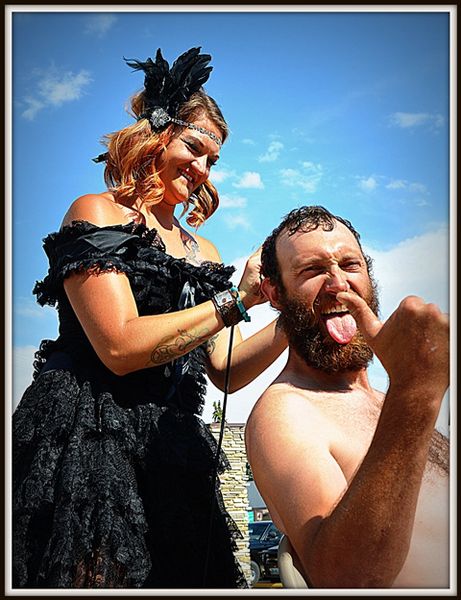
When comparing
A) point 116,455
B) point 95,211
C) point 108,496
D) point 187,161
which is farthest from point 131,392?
point 187,161

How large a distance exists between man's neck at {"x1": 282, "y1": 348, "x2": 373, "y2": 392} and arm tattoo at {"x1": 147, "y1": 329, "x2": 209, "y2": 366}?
27 cm

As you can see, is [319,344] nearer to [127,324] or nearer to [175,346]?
[175,346]

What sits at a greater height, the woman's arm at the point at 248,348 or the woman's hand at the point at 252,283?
the woman's hand at the point at 252,283

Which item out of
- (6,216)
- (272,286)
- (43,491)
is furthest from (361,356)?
(6,216)

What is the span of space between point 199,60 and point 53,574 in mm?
1608

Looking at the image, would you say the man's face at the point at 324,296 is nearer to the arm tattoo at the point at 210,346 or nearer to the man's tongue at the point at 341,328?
the man's tongue at the point at 341,328

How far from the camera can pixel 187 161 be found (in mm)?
2494

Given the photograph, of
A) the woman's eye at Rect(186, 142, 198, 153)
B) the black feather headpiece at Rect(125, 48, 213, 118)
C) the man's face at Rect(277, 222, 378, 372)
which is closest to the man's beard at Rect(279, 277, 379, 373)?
the man's face at Rect(277, 222, 378, 372)

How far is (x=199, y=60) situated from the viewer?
259cm

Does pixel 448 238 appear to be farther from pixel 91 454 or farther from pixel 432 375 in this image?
pixel 91 454

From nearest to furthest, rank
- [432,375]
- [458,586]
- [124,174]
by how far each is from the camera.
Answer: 1. [432,375]
2. [458,586]
3. [124,174]

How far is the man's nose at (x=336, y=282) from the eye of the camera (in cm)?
191

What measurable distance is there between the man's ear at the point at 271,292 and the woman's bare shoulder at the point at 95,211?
519 millimetres

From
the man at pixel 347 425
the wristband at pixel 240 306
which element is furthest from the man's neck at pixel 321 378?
the wristband at pixel 240 306
